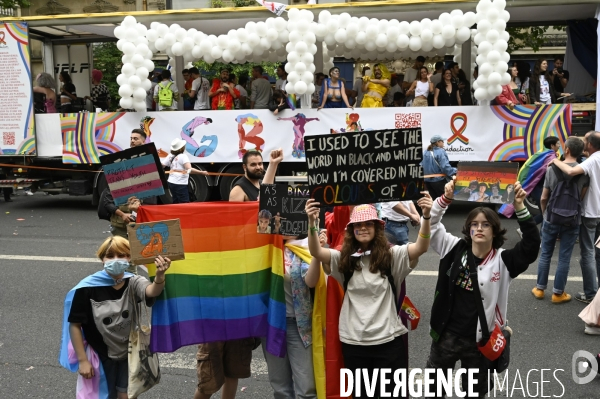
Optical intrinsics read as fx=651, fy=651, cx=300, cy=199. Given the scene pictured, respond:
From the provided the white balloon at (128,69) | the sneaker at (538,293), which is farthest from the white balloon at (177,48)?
the sneaker at (538,293)

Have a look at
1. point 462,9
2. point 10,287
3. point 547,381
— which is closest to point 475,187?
point 547,381

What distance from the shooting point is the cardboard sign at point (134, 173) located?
16.0ft

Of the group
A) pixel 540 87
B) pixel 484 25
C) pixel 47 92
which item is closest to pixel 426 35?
pixel 484 25

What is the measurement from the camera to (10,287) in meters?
7.57

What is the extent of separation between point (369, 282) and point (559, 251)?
12.5ft

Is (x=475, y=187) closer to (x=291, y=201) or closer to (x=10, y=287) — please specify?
(x=291, y=201)

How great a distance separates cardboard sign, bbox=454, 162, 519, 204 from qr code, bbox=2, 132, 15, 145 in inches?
427

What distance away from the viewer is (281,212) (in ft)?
13.1

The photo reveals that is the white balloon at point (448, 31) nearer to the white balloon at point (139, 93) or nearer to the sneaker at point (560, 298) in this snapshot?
the white balloon at point (139, 93)

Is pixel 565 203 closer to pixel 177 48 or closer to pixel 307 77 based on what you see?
pixel 307 77

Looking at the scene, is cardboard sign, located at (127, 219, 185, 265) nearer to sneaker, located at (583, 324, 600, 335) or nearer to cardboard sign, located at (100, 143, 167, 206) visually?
cardboard sign, located at (100, 143, 167, 206)

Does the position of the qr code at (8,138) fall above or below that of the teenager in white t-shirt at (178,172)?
above

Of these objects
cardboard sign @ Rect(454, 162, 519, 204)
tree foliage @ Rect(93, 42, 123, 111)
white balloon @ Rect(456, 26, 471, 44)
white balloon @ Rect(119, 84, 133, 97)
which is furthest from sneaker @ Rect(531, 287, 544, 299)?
tree foliage @ Rect(93, 42, 123, 111)

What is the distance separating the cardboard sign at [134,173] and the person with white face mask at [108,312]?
974 mm
